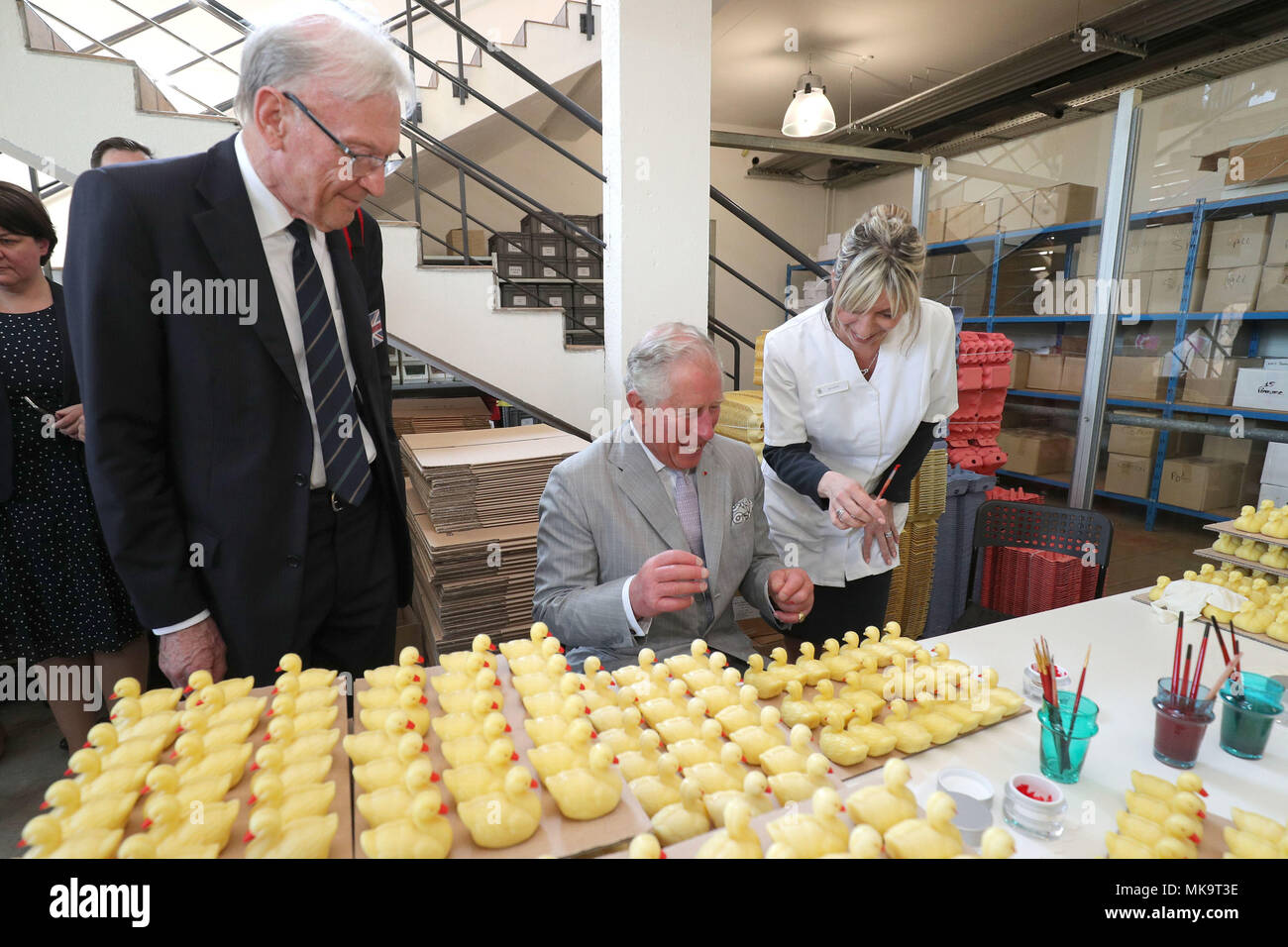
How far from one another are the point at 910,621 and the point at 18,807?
3.76 m

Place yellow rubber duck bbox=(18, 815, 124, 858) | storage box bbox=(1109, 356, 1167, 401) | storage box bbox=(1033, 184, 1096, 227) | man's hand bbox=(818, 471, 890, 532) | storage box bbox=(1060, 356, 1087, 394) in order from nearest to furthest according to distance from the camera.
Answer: yellow rubber duck bbox=(18, 815, 124, 858), man's hand bbox=(818, 471, 890, 532), storage box bbox=(1033, 184, 1096, 227), storage box bbox=(1109, 356, 1167, 401), storage box bbox=(1060, 356, 1087, 394)

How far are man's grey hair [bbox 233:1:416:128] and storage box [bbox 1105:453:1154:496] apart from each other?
6.34 m

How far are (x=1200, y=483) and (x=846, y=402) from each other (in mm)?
4779

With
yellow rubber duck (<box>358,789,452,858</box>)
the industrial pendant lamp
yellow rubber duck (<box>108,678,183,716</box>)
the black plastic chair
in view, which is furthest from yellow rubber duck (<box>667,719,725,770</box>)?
the industrial pendant lamp

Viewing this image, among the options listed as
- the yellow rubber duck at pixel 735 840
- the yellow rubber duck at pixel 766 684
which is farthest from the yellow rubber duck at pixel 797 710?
the yellow rubber duck at pixel 735 840

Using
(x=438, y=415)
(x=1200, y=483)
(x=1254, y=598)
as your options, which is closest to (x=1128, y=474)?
(x=1200, y=483)

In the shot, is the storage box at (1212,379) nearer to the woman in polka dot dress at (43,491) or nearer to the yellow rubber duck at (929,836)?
the yellow rubber duck at (929,836)

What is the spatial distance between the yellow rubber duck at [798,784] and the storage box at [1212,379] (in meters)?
5.58

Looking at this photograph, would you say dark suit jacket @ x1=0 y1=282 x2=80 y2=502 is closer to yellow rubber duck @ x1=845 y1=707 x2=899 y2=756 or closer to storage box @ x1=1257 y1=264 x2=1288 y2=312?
yellow rubber duck @ x1=845 y1=707 x2=899 y2=756

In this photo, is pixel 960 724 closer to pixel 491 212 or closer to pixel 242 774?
pixel 242 774

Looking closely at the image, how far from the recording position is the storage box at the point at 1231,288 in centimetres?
462

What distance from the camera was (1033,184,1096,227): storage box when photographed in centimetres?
487
